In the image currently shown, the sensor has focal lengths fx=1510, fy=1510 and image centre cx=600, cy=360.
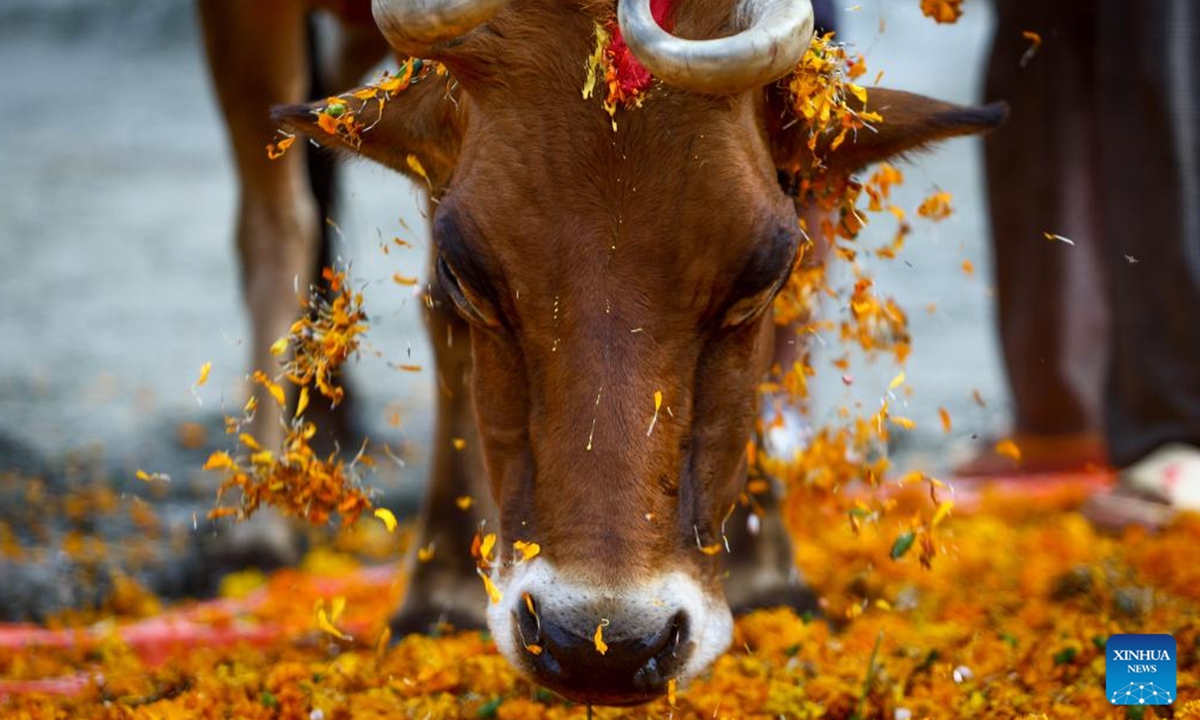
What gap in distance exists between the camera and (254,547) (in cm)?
564

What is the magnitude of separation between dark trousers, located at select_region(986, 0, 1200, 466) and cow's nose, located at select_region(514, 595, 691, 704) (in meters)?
2.70

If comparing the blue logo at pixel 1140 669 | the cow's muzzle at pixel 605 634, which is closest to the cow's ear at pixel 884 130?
the cow's muzzle at pixel 605 634

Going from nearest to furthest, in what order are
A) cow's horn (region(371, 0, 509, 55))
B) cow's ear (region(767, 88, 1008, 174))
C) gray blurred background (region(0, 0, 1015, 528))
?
cow's horn (region(371, 0, 509, 55)) → cow's ear (region(767, 88, 1008, 174)) → gray blurred background (region(0, 0, 1015, 528))

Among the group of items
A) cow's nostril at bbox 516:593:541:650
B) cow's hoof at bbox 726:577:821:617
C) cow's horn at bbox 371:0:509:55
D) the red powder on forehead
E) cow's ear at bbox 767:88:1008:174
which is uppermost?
cow's horn at bbox 371:0:509:55

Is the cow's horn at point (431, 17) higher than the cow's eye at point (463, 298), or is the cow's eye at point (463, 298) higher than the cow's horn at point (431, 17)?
the cow's horn at point (431, 17)

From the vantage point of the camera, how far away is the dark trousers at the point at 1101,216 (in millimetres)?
5324

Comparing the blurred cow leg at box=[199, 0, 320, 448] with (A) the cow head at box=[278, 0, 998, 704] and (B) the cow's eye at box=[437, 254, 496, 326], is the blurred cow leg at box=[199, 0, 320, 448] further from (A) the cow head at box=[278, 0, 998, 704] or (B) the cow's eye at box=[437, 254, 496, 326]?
(A) the cow head at box=[278, 0, 998, 704]

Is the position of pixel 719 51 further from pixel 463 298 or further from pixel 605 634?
pixel 605 634

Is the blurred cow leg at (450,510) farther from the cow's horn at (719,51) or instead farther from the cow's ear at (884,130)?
the cow's horn at (719,51)

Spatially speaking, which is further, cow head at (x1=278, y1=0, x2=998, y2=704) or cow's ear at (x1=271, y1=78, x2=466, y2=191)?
cow's ear at (x1=271, y1=78, x2=466, y2=191)

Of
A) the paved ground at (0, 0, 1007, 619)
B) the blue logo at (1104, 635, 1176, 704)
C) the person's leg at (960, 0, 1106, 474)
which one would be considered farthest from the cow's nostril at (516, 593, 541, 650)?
the person's leg at (960, 0, 1106, 474)

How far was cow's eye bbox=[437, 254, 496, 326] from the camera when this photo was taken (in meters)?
3.29

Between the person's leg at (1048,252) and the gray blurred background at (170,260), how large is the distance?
378mm

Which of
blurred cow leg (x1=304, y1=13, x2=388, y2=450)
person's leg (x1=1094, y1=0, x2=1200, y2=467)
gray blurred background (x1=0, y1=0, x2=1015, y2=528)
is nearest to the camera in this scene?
person's leg (x1=1094, y1=0, x2=1200, y2=467)
